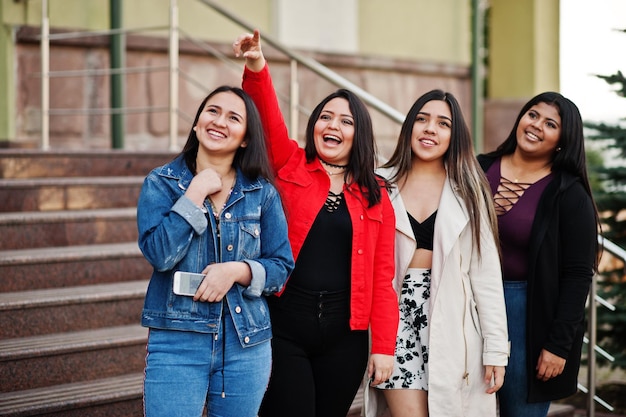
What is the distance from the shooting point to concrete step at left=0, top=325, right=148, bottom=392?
4.73m

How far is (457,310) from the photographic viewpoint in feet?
12.6

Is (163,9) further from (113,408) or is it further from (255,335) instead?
(255,335)

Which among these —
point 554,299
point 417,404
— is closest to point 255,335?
point 417,404

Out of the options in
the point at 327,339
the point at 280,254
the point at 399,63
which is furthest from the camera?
the point at 399,63

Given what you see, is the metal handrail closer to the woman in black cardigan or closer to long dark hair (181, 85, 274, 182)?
the woman in black cardigan

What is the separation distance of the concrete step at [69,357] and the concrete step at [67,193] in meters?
1.32

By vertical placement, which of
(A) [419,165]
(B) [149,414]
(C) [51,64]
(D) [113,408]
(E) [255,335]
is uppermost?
(C) [51,64]

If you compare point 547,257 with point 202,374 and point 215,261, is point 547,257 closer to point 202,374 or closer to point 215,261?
point 215,261

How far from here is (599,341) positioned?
6977 mm

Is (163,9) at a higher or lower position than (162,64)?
higher

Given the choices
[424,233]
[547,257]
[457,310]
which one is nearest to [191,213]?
[424,233]

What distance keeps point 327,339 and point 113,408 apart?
1.57m

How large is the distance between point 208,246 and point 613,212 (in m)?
4.78

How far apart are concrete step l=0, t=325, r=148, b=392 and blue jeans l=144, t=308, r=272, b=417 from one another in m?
1.79
